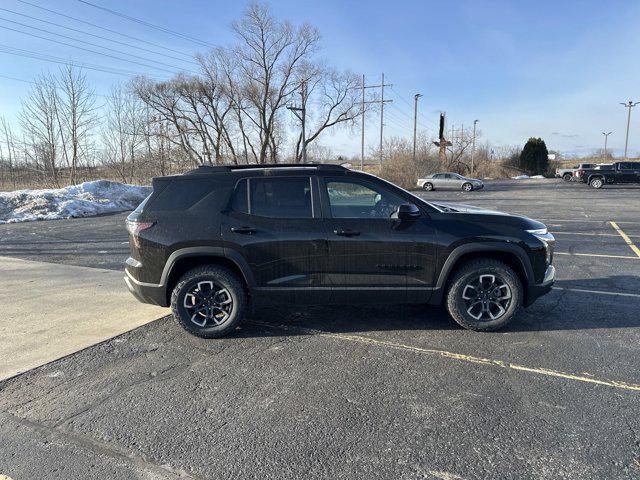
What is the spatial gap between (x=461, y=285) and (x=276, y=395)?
7.68 ft

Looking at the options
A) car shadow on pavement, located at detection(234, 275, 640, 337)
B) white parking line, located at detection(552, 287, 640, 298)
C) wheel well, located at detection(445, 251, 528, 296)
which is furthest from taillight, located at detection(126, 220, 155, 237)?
white parking line, located at detection(552, 287, 640, 298)

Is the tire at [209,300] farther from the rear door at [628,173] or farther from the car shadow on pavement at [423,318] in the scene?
the rear door at [628,173]

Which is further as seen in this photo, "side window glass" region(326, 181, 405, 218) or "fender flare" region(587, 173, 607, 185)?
"fender flare" region(587, 173, 607, 185)

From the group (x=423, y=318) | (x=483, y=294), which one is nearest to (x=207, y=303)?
(x=423, y=318)

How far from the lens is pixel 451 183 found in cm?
3506

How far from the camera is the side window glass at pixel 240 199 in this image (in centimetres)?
462

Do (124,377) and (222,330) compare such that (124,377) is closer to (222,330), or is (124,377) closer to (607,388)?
(222,330)

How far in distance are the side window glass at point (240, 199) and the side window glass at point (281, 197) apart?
0.18 feet

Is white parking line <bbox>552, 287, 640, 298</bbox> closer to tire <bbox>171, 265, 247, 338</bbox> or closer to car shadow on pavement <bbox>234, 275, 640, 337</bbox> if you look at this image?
car shadow on pavement <bbox>234, 275, 640, 337</bbox>

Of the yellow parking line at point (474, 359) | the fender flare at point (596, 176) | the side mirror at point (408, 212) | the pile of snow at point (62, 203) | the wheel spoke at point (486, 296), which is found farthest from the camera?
the fender flare at point (596, 176)

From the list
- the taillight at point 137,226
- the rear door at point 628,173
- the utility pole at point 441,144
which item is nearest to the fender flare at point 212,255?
the taillight at point 137,226

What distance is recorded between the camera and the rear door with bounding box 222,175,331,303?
14.9ft

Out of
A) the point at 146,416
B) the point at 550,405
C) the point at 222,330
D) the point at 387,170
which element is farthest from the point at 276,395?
the point at 387,170

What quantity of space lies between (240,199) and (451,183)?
3283 cm
